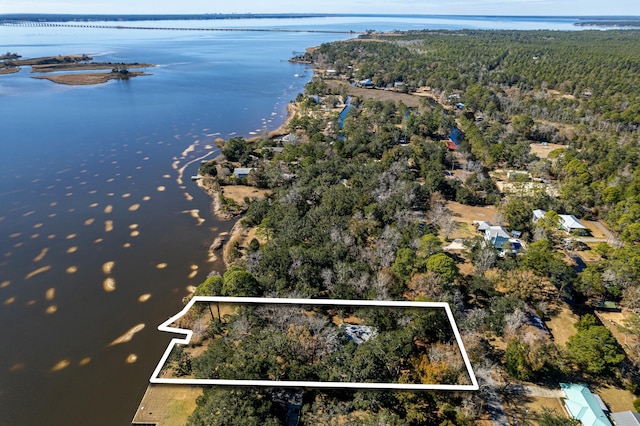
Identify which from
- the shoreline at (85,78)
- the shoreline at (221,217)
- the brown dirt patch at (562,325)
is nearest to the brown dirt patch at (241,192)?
the shoreline at (221,217)

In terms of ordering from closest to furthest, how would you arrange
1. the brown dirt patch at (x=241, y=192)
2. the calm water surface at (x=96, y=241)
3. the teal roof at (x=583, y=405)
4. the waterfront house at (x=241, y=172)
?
the teal roof at (x=583, y=405)
the calm water surface at (x=96, y=241)
the brown dirt patch at (x=241, y=192)
the waterfront house at (x=241, y=172)

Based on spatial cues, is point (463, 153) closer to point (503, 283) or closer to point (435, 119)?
point (435, 119)

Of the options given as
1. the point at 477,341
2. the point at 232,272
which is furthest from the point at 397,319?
the point at 232,272

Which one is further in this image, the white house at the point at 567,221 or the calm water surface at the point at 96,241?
the white house at the point at 567,221

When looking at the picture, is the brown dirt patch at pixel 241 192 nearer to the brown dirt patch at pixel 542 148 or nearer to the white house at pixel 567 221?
the white house at pixel 567 221

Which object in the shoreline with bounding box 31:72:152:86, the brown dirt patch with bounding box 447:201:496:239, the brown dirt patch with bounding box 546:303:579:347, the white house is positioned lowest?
the brown dirt patch with bounding box 546:303:579:347

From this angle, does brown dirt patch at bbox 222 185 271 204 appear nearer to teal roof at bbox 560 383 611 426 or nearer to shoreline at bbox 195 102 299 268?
shoreline at bbox 195 102 299 268

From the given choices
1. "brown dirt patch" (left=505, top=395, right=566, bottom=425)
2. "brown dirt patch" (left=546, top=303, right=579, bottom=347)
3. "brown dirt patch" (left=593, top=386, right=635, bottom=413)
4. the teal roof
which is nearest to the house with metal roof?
"brown dirt patch" (left=546, top=303, right=579, bottom=347)

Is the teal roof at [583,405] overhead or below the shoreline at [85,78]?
below
